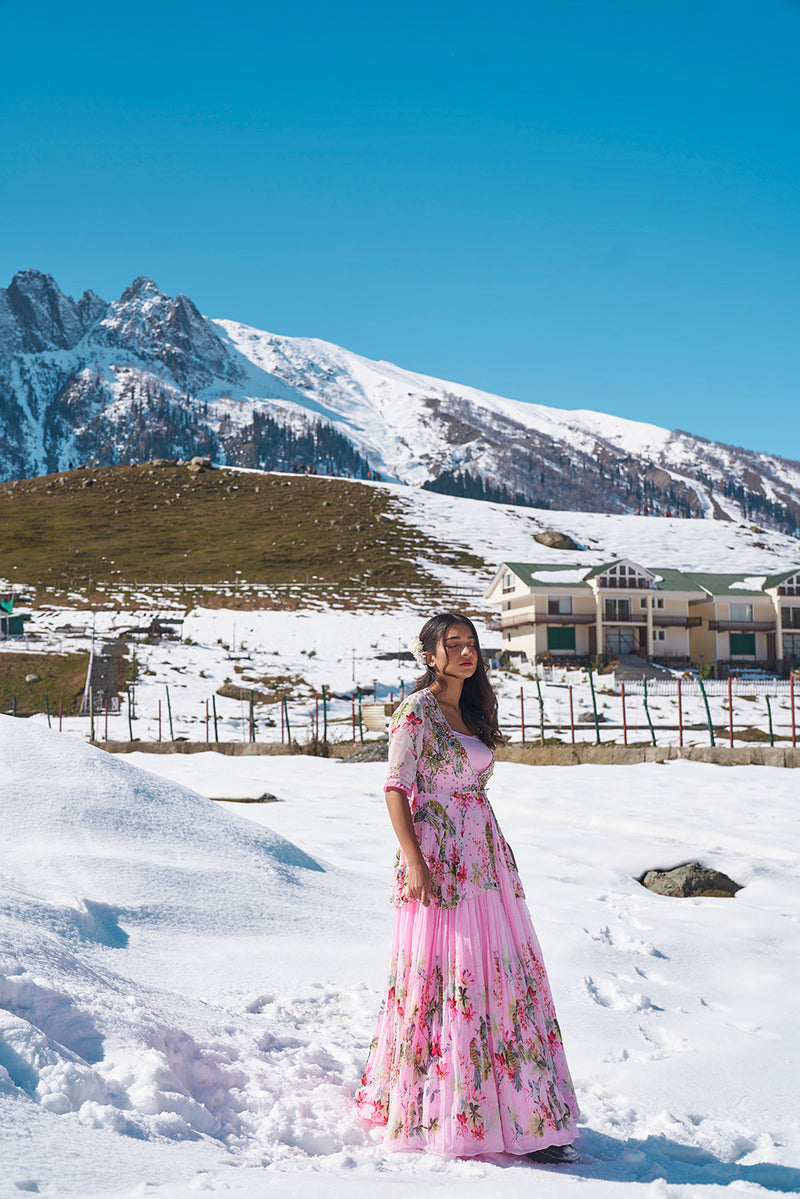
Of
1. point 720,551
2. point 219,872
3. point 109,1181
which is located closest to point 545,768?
point 219,872

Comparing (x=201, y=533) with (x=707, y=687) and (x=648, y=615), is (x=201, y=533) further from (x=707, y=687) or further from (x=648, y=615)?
(x=707, y=687)

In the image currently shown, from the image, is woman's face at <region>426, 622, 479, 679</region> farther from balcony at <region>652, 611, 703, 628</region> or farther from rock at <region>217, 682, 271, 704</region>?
balcony at <region>652, 611, 703, 628</region>

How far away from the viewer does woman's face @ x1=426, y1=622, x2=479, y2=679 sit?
421 cm

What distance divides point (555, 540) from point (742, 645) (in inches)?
978

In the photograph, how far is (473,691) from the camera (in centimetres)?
430

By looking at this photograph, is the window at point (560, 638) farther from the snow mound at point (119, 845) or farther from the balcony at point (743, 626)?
the snow mound at point (119, 845)

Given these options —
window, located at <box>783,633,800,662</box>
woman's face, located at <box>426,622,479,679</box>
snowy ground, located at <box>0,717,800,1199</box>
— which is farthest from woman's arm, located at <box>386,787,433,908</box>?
window, located at <box>783,633,800,662</box>

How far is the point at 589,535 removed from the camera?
86812 millimetres

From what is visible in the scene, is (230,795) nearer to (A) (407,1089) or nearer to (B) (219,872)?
(B) (219,872)

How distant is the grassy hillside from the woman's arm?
61.6 m

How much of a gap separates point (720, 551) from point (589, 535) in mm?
11916

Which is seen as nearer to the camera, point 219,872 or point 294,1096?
point 294,1096

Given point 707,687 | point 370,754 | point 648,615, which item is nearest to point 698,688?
point 707,687

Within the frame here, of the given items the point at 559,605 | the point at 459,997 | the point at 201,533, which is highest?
the point at 201,533
